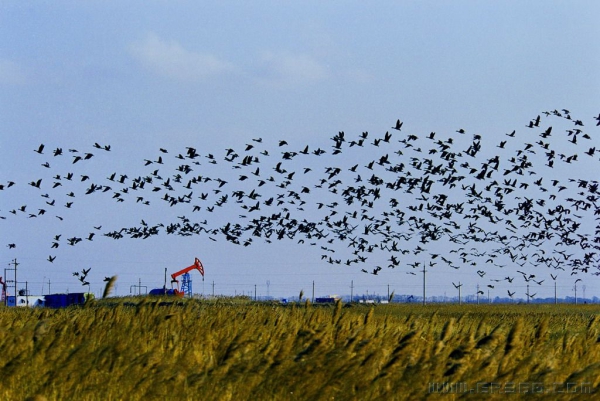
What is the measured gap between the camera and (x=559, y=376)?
676 centimetres

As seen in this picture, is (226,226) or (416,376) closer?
(416,376)

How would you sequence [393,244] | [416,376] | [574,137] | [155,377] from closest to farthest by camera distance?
[155,377] → [416,376] → [574,137] → [393,244]

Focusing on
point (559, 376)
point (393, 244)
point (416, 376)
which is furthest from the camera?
point (393, 244)

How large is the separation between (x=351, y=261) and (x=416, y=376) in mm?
37839

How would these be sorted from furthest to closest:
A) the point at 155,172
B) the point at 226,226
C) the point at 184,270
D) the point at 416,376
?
the point at 184,270 < the point at 226,226 < the point at 155,172 < the point at 416,376

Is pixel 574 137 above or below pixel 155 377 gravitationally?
above

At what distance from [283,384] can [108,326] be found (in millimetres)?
3090

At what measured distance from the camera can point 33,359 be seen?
632 centimetres

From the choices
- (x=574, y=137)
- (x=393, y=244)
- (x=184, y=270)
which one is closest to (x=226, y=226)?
(x=393, y=244)

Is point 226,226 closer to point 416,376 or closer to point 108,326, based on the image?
point 108,326

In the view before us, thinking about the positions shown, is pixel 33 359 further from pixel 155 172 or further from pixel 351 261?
pixel 351 261

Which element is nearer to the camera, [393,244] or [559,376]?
[559,376]

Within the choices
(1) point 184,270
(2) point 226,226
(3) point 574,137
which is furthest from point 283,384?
(1) point 184,270

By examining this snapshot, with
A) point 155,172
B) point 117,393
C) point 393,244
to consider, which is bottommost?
point 117,393
